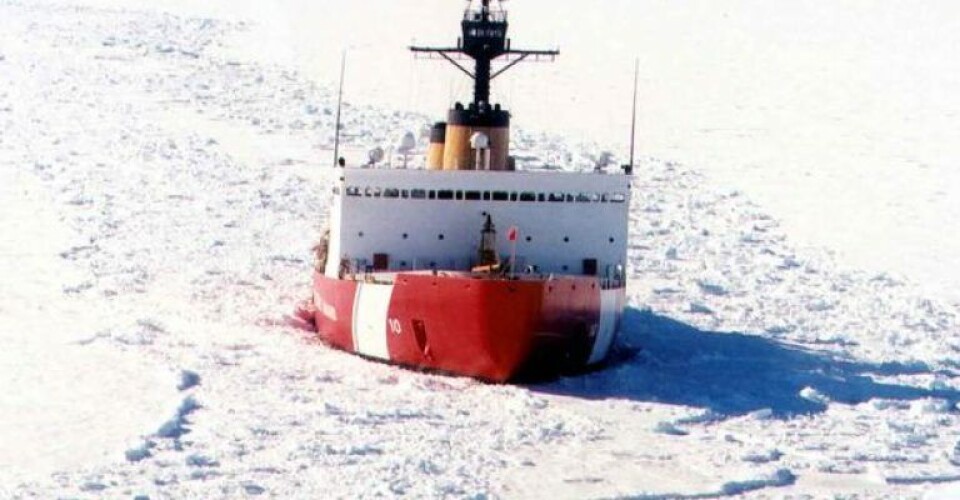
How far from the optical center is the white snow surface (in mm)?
12430

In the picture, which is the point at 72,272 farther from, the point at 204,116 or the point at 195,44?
the point at 195,44

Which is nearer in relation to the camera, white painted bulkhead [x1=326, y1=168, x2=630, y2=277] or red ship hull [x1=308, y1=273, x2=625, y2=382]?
red ship hull [x1=308, y1=273, x2=625, y2=382]

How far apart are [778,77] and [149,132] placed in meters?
20.2

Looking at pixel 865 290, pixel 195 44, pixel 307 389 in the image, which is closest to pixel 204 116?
pixel 195 44

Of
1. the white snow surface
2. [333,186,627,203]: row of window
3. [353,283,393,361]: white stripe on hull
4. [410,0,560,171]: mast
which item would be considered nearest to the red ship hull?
[353,283,393,361]: white stripe on hull

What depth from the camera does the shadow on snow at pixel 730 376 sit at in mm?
15391

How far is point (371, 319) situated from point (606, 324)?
2.28 m

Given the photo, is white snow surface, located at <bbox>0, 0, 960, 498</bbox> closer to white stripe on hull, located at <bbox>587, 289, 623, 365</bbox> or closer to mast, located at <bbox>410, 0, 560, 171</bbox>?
white stripe on hull, located at <bbox>587, 289, 623, 365</bbox>

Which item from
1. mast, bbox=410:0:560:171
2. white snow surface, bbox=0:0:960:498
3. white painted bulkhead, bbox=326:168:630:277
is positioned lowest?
white snow surface, bbox=0:0:960:498

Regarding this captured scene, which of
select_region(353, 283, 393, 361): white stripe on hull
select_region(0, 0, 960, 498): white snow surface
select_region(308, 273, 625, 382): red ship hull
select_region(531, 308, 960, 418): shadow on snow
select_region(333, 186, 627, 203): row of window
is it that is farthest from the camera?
select_region(333, 186, 627, 203): row of window

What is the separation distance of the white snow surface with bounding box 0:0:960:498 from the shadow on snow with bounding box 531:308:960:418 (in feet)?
0.14

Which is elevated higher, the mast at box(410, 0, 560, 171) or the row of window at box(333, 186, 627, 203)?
the mast at box(410, 0, 560, 171)

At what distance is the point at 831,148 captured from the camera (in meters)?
35.6

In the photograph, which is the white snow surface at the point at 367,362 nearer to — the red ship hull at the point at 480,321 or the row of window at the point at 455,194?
the red ship hull at the point at 480,321
